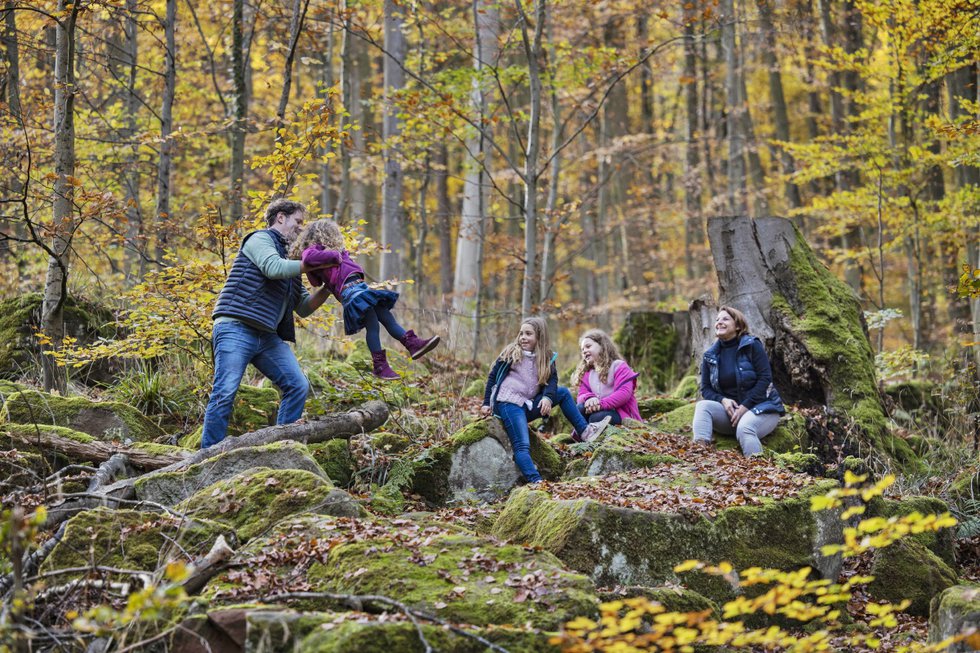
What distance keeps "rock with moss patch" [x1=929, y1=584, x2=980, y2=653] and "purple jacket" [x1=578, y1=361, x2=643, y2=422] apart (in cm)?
403

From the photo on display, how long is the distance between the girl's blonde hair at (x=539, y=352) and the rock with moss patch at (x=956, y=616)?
380cm

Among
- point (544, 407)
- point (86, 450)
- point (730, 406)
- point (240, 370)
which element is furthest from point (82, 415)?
point (730, 406)

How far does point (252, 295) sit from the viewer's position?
20.5 feet

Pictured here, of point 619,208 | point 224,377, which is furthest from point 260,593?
point 619,208

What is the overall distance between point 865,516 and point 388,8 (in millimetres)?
9641

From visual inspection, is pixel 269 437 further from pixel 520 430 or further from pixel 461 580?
pixel 461 580

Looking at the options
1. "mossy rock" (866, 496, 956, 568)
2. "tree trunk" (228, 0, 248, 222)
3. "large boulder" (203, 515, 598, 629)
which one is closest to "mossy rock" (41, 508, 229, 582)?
"large boulder" (203, 515, 598, 629)

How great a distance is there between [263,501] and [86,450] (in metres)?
1.83

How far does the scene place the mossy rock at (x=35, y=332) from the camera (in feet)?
28.3

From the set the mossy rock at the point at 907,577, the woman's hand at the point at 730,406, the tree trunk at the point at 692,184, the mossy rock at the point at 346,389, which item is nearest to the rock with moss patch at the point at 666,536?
the mossy rock at the point at 907,577

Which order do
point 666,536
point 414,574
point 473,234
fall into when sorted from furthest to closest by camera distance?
point 473,234 → point 666,536 → point 414,574

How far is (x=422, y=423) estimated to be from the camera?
8047 mm

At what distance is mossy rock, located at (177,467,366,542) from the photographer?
4.91 metres

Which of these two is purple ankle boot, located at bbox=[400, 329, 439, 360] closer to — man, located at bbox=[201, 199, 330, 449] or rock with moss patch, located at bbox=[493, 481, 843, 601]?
man, located at bbox=[201, 199, 330, 449]
